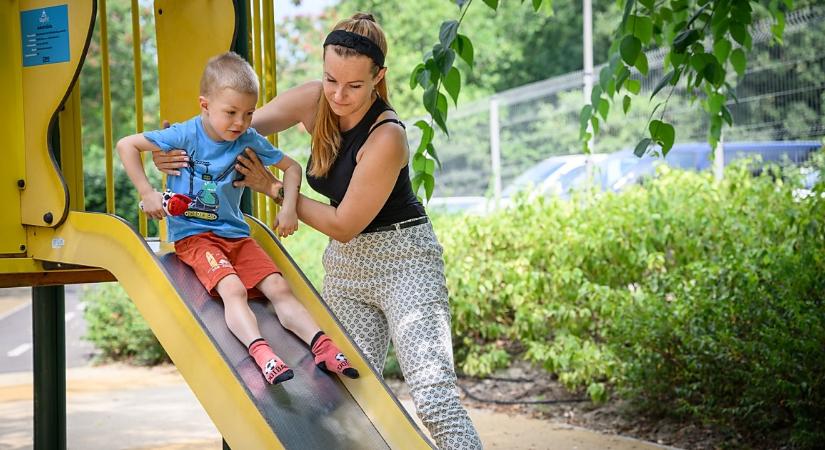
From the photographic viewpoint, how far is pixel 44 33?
3.46 meters

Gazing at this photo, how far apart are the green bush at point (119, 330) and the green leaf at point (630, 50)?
18.4ft

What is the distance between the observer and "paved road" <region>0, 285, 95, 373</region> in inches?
344

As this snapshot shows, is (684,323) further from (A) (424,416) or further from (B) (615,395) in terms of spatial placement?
(A) (424,416)

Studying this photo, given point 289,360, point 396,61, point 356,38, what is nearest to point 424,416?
point 289,360

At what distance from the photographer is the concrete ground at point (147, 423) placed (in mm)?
5594

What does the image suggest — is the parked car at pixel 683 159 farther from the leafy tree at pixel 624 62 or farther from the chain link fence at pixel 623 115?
the leafy tree at pixel 624 62

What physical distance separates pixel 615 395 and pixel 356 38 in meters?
4.02

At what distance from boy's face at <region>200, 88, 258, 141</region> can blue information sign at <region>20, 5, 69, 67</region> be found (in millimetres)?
728

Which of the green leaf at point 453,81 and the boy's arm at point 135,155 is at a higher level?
the green leaf at point 453,81

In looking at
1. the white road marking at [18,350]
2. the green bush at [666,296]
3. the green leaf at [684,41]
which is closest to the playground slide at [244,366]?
the green leaf at [684,41]

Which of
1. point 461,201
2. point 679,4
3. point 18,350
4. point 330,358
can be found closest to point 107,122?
point 330,358

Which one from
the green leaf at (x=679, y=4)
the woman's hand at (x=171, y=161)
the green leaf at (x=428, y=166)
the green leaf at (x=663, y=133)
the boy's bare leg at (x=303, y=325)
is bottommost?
the boy's bare leg at (x=303, y=325)

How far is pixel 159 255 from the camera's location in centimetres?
321

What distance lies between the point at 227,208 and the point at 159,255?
29cm
